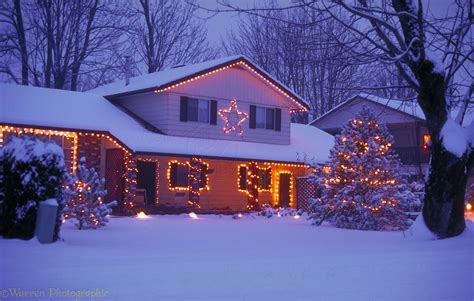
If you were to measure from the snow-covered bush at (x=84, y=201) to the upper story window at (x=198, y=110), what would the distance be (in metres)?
9.92

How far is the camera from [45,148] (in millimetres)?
10836

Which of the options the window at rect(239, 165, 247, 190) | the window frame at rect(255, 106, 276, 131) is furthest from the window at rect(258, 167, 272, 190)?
the window frame at rect(255, 106, 276, 131)

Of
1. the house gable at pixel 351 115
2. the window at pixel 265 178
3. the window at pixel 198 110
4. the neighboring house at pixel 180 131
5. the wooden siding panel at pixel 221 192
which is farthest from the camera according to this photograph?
the house gable at pixel 351 115

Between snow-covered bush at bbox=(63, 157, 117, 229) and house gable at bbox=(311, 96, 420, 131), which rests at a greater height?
house gable at bbox=(311, 96, 420, 131)

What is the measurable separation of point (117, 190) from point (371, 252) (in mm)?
15352

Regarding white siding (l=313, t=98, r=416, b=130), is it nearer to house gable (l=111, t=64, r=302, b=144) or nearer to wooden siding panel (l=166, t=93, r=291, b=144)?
wooden siding panel (l=166, t=93, r=291, b=144)

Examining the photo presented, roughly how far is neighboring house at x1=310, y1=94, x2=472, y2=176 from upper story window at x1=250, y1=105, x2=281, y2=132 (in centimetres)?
870

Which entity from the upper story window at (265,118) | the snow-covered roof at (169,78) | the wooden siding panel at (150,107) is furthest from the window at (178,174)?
the upper story window at (265,118)

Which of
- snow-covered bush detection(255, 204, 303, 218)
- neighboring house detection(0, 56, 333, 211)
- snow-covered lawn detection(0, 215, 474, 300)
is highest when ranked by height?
neighboring house detection(0, 56, 333, 211)

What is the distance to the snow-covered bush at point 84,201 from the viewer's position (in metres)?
15.6

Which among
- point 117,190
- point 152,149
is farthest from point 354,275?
point 117,190

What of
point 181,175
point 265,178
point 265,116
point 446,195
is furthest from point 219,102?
point 446,195

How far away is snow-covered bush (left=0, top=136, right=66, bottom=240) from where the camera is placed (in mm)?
10250

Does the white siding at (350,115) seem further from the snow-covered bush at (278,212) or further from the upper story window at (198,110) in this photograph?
the snow-covered bush at (278,212)
